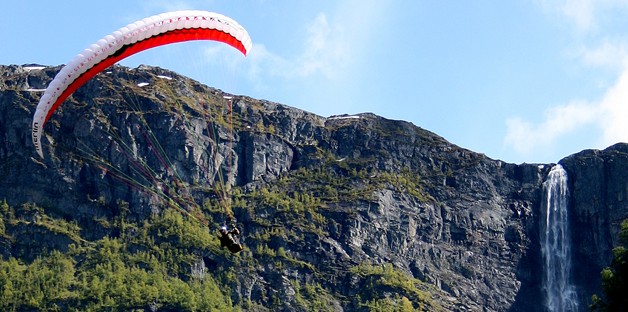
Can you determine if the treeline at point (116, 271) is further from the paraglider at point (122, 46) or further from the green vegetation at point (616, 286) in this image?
the green vegetation at point (616, 286)

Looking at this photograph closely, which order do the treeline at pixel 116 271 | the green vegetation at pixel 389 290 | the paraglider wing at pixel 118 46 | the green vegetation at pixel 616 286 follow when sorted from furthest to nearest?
the green vegetation at pixel 389 290
the treeline at pixel 116 271
the paraglider wing at pixel 118 46
the green vegetation at pixel 616 286

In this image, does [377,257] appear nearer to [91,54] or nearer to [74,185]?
[74,185]

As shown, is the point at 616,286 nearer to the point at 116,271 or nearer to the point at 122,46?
the point at 122,46

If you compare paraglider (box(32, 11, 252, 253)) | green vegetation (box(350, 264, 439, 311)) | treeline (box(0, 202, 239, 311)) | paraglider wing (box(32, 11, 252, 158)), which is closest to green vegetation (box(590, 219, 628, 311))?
paraglider (box(32, 11, 252, 253))

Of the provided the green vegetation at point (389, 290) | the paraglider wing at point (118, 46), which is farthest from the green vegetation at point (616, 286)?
the green vegetation at point (389, 290)

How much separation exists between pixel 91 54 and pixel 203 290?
11513 cm

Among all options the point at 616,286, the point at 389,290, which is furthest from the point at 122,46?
the point at 389,290

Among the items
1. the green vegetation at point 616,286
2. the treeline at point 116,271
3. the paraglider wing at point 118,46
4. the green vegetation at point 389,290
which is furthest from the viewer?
the green vegetation at point 389,290

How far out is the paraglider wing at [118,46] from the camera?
6800 centimetres

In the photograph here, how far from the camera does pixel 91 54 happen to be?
6794 cm

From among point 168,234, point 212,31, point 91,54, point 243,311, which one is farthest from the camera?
point 168,234

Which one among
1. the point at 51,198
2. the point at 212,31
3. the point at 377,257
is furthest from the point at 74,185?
the point at 212,31

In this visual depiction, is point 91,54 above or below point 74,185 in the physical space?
below

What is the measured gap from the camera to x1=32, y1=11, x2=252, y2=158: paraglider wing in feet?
223
